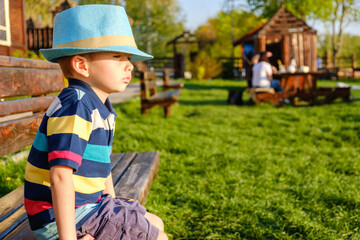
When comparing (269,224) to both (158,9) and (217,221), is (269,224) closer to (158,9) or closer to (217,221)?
(217,221)

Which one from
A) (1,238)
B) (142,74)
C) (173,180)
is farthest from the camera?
(142,74)

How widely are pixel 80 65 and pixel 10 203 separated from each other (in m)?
1.14

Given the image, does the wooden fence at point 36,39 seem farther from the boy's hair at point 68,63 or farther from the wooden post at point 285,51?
the boy's hair at point 68,63

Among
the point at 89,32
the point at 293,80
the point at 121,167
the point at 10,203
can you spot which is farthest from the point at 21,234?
the point at 293,80

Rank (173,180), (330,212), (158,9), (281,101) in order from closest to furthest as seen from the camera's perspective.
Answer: (330,212) → (173,180) → (281,101) → (158,9)

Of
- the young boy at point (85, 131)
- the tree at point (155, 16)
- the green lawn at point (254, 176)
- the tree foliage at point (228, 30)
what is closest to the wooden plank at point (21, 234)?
the young boy at point (85, 131)

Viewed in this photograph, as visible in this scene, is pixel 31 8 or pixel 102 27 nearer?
pixel 102 27

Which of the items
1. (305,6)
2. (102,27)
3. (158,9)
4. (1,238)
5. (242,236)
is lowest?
(242,236)

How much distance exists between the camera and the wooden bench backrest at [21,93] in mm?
2133

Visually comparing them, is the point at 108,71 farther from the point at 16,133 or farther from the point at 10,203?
the point at 10,203

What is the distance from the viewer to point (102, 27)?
156 centimetres

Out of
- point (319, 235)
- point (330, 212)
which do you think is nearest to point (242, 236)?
point (319, 235)

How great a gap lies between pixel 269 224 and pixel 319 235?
0.39 m

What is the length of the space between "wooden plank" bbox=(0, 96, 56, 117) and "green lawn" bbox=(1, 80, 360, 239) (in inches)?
49.4
